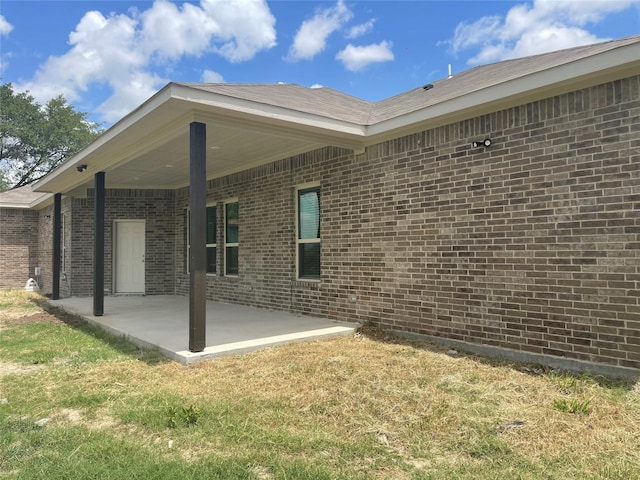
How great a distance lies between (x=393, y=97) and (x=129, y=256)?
338 inches

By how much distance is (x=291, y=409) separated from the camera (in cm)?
361

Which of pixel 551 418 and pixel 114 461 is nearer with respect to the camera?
pixel 114 461

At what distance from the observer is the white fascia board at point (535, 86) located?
4047mm

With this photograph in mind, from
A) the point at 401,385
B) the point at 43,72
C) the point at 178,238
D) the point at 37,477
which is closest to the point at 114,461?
the point at 37,477

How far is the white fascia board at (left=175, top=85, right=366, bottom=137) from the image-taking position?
5.05 meters

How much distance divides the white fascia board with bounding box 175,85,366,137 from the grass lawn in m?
2.98

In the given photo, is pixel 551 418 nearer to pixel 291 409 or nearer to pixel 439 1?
pixel 291 409

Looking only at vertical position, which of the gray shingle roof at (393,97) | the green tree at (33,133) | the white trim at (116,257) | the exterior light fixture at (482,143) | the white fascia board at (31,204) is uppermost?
the green tree at (33,133)

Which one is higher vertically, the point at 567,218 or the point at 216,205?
the point at 216,205

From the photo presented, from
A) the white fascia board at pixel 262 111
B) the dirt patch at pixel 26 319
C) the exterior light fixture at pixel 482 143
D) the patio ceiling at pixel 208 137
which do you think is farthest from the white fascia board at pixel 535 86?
the dirt patch at pixel 26 319

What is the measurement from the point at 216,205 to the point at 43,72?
2884 centimetres

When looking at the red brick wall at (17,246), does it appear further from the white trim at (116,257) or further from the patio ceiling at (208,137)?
the patio ceiling at (208,137)

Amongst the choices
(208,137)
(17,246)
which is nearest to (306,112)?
(208,137)

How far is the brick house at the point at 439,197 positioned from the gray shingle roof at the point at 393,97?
0.21ft
